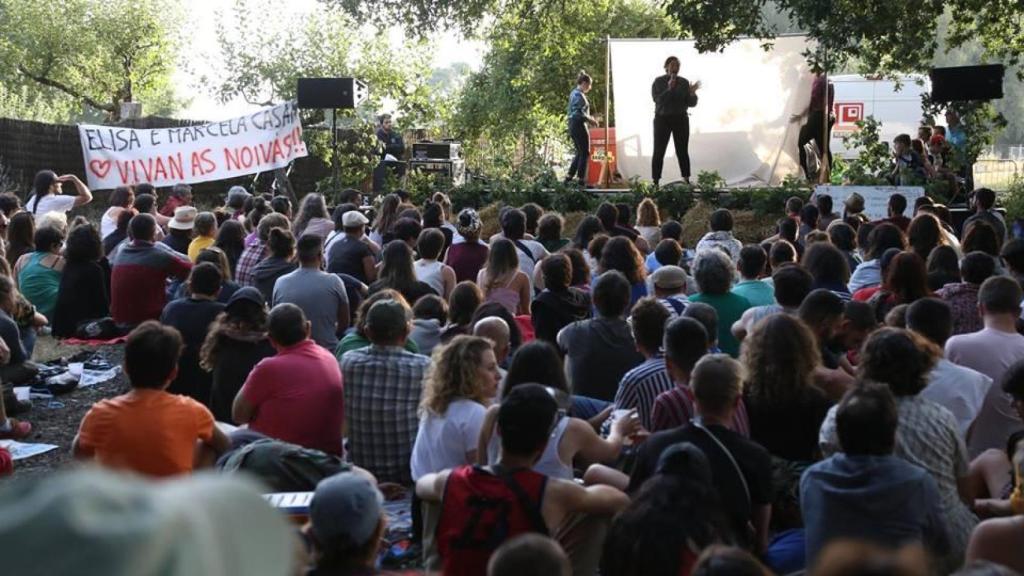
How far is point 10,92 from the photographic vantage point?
36.3 m

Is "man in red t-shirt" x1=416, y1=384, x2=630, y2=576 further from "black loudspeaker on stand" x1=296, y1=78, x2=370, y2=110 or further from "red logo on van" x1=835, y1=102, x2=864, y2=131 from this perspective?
"red logo on van" x1=835, y1=102, x2=864, y2=131

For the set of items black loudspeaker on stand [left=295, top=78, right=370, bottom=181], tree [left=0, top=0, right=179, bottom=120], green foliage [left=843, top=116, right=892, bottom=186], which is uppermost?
tree [left=0, top=0, right=179, bottom=120]

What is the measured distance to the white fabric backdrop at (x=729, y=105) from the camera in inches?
757

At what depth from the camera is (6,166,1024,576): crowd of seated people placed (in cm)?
392

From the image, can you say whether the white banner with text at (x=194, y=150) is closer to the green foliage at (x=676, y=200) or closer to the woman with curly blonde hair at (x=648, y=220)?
the green foliage at (x=676, y=200)

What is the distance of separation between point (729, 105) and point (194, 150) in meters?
8.08

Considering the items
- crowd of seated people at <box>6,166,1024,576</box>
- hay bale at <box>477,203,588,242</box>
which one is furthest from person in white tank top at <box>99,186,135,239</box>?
hay bale at <box>477,203,588,242</box>

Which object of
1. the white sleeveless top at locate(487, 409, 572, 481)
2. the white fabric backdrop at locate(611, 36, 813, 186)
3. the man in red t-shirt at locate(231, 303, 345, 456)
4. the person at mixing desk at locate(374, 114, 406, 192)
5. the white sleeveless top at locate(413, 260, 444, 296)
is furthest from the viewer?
the person at mixing desk at locate(374, 114, 406, 192)

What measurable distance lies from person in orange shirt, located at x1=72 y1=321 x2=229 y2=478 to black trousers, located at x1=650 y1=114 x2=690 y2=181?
13.4m

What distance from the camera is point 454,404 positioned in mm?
5211

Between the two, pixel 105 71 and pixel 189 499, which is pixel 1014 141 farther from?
pixel 189 499

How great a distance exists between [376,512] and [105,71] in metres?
34.0

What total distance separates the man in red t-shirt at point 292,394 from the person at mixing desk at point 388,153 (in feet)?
42.7

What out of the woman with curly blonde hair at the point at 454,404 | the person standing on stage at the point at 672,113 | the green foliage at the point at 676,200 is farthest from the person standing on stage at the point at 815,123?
the woman with curly blonde hair at the point at 454,404
